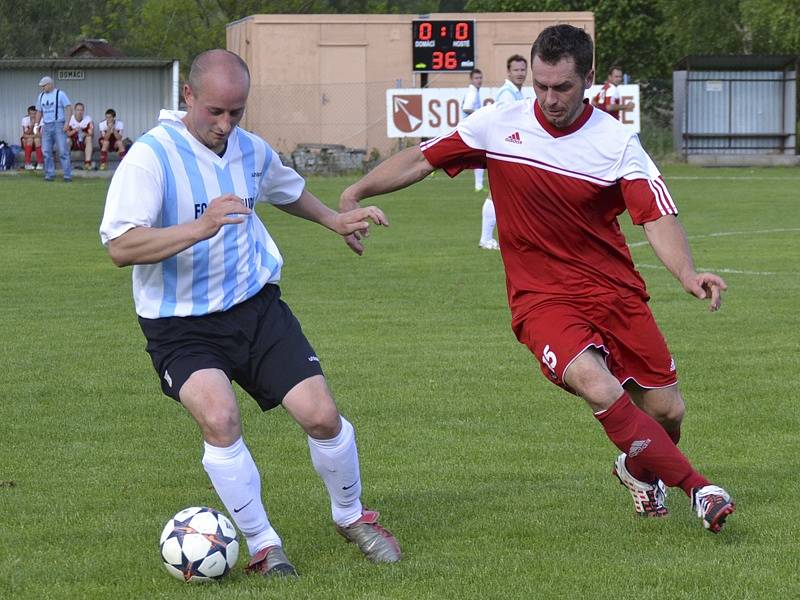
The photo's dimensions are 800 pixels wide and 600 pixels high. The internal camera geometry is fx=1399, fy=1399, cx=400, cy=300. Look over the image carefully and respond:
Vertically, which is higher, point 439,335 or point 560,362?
point 560,362

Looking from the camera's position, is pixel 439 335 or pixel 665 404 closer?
pixel 665 404

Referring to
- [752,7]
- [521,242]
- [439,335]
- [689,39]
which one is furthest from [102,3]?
[521,242]

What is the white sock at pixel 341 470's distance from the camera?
5.29 metres

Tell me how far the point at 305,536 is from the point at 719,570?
1656 millimetres

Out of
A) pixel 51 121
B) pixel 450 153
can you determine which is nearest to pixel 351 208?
pixel 450 153

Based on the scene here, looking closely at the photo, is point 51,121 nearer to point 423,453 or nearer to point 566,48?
point 423,453

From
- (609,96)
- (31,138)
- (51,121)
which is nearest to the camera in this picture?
(51,121)

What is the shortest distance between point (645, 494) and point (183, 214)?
2266 millimetres

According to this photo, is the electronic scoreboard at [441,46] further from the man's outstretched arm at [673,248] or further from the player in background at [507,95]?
the man's outstretched arm at [673,248]

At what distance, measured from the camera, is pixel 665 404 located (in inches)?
230

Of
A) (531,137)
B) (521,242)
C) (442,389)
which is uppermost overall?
(531,137)

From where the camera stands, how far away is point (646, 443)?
5.44 meters

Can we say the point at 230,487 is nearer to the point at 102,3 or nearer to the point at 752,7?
the point at 752,7

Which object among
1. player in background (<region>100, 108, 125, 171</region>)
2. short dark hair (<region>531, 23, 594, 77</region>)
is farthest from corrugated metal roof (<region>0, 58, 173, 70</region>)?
short dark hair (<region>531, 23, 594, 77</region>)
